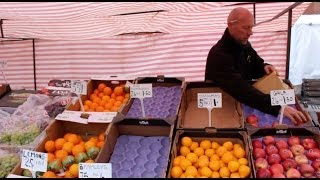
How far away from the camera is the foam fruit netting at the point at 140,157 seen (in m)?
2.03

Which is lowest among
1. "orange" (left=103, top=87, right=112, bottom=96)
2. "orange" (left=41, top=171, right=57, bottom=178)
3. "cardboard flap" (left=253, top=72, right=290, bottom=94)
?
"orange" (left=41, top=171, right=57, bottom=178)

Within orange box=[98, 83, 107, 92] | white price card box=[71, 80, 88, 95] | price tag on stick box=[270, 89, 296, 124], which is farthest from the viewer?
orange box=[98, 83, 107, 92]

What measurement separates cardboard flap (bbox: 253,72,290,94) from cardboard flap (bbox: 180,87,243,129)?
216mm

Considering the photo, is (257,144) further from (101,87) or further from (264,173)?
(101,87)

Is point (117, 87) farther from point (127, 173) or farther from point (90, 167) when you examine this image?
point (90, 167)

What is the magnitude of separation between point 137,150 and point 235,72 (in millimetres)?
1022

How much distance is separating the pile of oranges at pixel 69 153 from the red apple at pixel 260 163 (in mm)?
893

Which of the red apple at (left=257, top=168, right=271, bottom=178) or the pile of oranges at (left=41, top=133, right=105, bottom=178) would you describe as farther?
the pile of oranges at (left=41, top=133, right=105, bottom=178)

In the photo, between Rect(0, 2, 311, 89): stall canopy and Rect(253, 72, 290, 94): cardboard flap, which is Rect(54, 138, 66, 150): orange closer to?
Rect(253, 72, 290, 94): cardboard flap

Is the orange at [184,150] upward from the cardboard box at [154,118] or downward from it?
downward

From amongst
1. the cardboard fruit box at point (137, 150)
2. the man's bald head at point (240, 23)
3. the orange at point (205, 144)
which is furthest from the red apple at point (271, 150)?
the man's bald head at point (240, 23)

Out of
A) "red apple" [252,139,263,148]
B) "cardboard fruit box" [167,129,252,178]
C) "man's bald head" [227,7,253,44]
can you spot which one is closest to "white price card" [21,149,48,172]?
"cardboard fruit box" [167,129,252,178]

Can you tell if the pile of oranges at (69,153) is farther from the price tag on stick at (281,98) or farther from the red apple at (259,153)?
the price tag on stick at (281,98)

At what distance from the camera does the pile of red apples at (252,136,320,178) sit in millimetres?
1942
